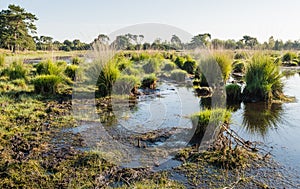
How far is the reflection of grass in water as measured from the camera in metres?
4.23

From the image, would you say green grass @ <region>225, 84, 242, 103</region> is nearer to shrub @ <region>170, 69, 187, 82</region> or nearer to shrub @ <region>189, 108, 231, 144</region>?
shrub @ <region>189, 108, 231, 144</region>

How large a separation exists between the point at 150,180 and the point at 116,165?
0.49 m

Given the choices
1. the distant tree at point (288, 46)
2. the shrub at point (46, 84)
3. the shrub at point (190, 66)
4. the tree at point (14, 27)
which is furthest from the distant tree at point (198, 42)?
the tree at point (14, 27)

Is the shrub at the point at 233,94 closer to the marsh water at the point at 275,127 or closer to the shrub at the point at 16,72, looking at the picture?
the marsh water at the point at 275,127

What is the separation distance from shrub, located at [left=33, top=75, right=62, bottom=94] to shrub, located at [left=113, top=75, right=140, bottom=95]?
4.61ft

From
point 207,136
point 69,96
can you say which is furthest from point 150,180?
point 69,96

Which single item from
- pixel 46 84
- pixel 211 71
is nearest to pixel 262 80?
pixel 211 71

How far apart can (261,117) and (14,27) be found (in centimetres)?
3066

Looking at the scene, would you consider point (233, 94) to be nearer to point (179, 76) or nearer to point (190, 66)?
point (179, 76)

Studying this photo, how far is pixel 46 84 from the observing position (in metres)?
6.45

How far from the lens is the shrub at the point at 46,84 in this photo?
20.9 ft

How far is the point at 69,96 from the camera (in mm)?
6324

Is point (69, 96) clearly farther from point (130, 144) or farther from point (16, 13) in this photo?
point (16, 13)

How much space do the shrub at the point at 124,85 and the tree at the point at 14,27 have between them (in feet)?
85.7
